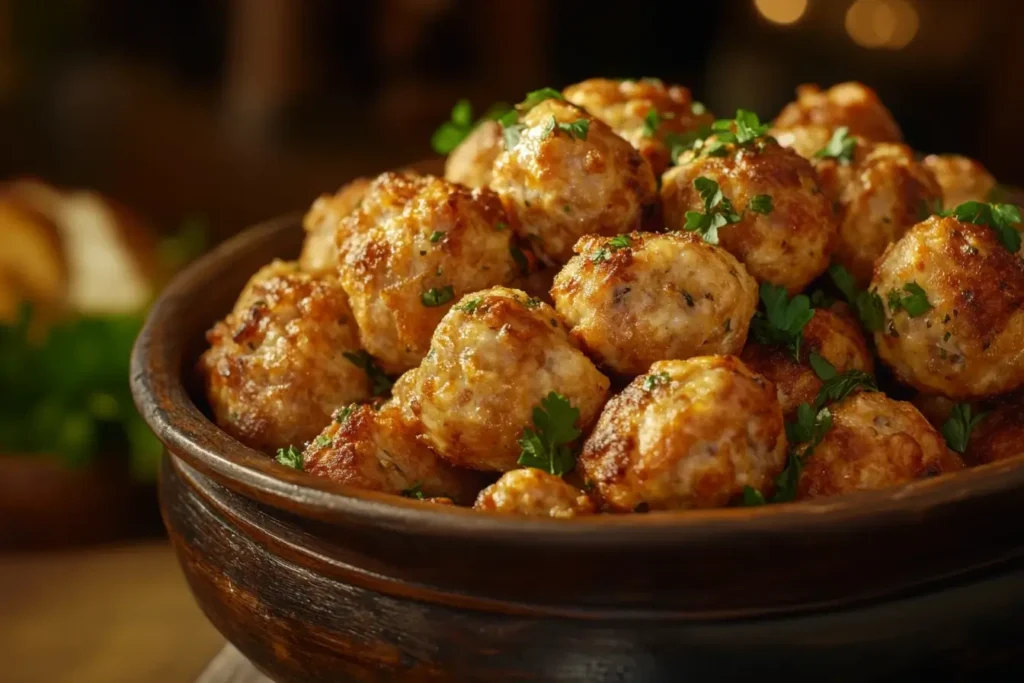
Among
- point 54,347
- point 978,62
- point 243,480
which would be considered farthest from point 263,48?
point 243,480

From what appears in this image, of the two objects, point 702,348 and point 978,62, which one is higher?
point 702,348

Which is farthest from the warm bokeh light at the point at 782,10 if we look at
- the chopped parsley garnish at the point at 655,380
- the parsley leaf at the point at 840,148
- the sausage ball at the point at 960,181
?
the chopped parsley garnish at the point at 655,380

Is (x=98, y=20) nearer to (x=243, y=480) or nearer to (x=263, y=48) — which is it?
(x=263, y=48)

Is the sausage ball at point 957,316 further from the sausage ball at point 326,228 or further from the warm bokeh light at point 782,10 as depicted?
the warm bokeh light at point 782,10

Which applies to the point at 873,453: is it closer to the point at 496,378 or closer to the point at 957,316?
the point at 957,316

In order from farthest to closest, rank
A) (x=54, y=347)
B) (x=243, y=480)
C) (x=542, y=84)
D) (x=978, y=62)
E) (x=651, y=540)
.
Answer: (x=542, y=84), (x=978, y=62), (x=54, y=347), (x=243, y=480), (x=651, y=540)

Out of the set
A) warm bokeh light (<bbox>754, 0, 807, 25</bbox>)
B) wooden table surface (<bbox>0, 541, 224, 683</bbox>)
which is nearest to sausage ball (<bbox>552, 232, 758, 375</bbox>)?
wooden table surface (<bbox>0, 541, 224, 683</bbox>)

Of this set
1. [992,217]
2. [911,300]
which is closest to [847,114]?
[992,217]
